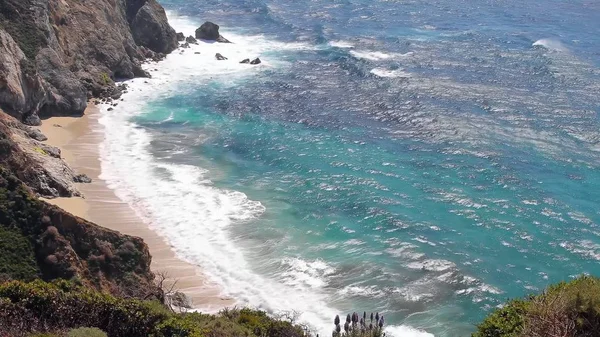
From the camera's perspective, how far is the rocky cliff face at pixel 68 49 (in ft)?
161

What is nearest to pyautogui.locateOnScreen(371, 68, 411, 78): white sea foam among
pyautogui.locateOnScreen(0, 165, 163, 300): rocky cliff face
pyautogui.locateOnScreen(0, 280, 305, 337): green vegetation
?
pyautogui.locateOnScreen(0, 165, 163, 300): rocky cliff face

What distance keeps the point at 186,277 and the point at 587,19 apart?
88214mm

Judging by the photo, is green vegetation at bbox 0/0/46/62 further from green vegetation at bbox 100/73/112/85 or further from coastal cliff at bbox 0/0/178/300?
green vegetation at bbox 100/73/112/85

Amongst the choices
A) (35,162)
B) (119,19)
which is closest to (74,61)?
(119,19)

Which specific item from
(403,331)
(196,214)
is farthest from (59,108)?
(403,331)

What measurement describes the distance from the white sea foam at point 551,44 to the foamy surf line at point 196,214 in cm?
4950

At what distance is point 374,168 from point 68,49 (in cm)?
3292

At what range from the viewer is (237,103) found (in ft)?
208

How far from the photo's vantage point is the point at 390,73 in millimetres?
72875

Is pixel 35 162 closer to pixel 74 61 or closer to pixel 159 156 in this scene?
pixel 159 156

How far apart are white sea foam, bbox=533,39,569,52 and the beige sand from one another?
58.4 metres

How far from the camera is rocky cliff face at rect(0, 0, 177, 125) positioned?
161 feet

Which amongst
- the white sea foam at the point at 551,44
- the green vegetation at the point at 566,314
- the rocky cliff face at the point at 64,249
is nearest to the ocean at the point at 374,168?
the white sea foam at the point at 551,44

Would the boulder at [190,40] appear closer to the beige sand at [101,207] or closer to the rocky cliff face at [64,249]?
the beige sand at [101,207]
